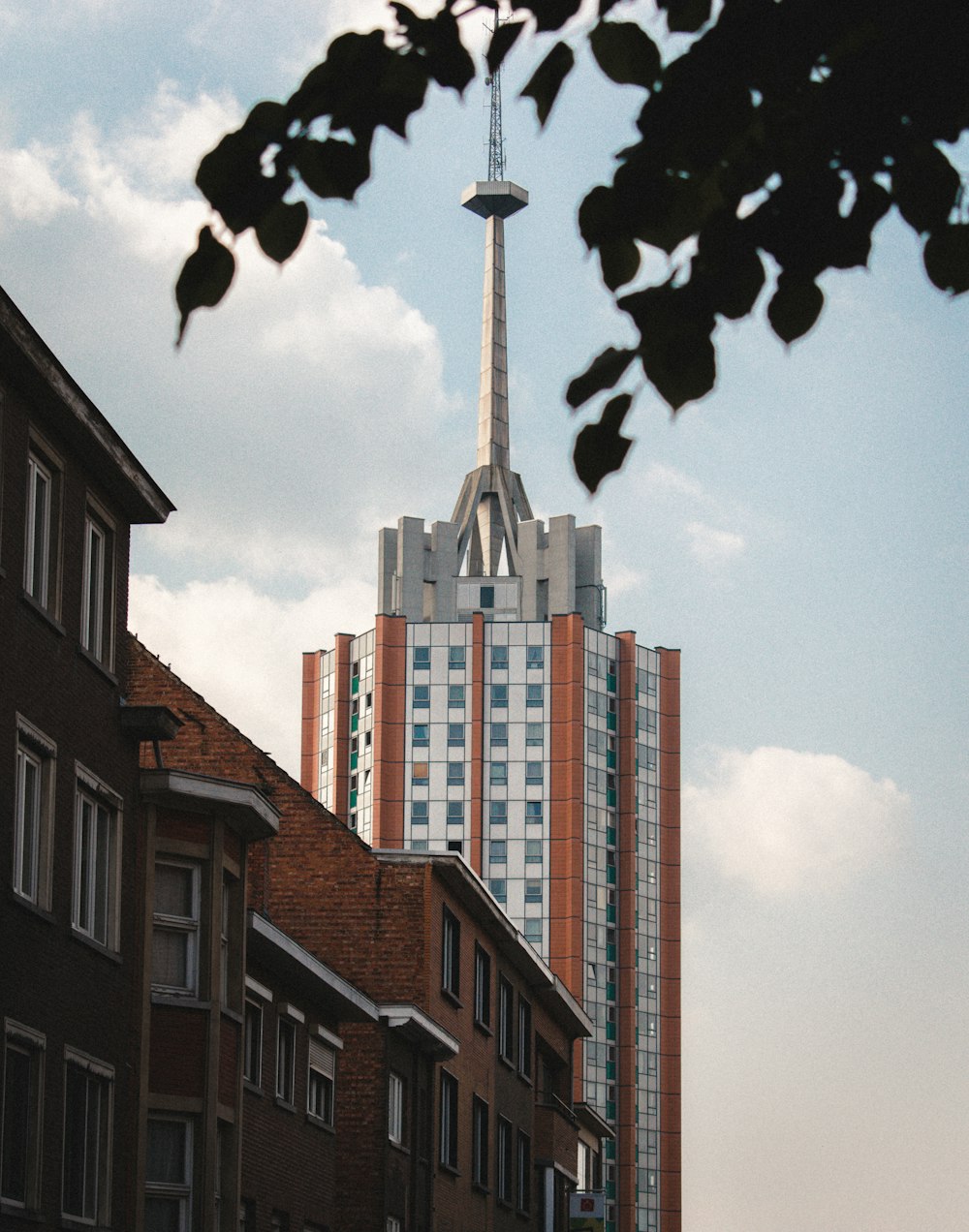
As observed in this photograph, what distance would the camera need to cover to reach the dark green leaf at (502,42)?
4965 millimetres

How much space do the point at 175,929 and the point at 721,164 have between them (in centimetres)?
2146

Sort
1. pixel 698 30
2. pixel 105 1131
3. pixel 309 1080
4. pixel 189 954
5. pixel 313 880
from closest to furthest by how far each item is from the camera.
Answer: pixel 698 30, pixel 105 1131, pixel 189 954, pixel 309 1080, pixel 313 880

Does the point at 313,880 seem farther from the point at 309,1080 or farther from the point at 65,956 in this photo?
the point at 65,956

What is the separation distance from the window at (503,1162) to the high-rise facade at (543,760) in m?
101

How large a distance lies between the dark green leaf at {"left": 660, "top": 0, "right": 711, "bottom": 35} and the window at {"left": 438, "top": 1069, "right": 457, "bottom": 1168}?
112 feet

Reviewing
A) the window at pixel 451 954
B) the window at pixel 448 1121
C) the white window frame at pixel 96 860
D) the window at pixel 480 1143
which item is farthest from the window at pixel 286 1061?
the window at pixel 480 1143

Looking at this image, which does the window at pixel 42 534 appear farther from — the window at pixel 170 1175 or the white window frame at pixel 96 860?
the window at pixel 170 1175

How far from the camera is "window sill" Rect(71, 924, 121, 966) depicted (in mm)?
21469

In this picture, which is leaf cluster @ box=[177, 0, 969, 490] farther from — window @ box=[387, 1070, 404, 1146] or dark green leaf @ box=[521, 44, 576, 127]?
window @ box=[387, 1070, 404, 1146]

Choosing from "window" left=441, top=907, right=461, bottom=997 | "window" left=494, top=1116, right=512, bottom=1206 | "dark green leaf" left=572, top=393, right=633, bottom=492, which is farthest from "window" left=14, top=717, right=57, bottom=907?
"window" left=494, top=1116, right=512, bottom=1206

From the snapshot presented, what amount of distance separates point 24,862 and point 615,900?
134928 millimetres

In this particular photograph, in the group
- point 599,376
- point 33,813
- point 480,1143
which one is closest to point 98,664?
point 33,813

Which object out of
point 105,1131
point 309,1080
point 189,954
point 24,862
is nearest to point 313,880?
point 309,1080

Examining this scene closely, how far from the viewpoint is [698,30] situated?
4.91 meters
